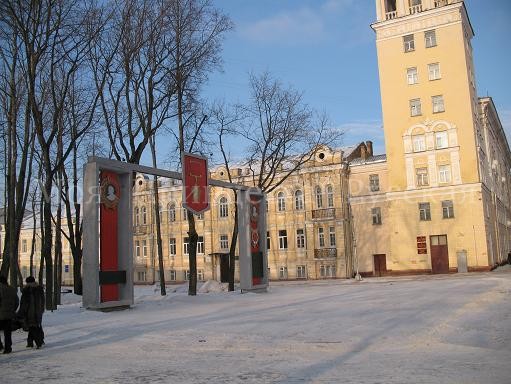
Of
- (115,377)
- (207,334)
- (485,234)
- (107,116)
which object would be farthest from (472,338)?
(485,234)

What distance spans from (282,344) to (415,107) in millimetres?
36202

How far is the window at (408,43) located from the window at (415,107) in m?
4.32

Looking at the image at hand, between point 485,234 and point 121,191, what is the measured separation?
30834mm

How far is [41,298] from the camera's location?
11.4 metres

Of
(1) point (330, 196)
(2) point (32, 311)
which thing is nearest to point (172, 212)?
(1) point (330, 196)

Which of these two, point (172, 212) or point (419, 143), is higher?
point (419, 143)

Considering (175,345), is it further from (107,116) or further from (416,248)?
(416,248)

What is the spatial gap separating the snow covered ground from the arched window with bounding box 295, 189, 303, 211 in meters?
31.4

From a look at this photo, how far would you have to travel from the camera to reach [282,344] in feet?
36.2

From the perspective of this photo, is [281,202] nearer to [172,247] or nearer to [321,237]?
[321,237]

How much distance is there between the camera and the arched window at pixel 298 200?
49.9 m

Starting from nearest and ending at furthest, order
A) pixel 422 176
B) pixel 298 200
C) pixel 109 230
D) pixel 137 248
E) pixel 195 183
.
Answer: pixel 109 230 → pixel 195 183 → pixel 422 176 → pixel 298 200 → pixel 137 248

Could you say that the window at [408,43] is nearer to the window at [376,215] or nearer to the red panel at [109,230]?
the window at [376,215]

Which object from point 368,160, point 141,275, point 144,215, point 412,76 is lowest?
point 141,275
